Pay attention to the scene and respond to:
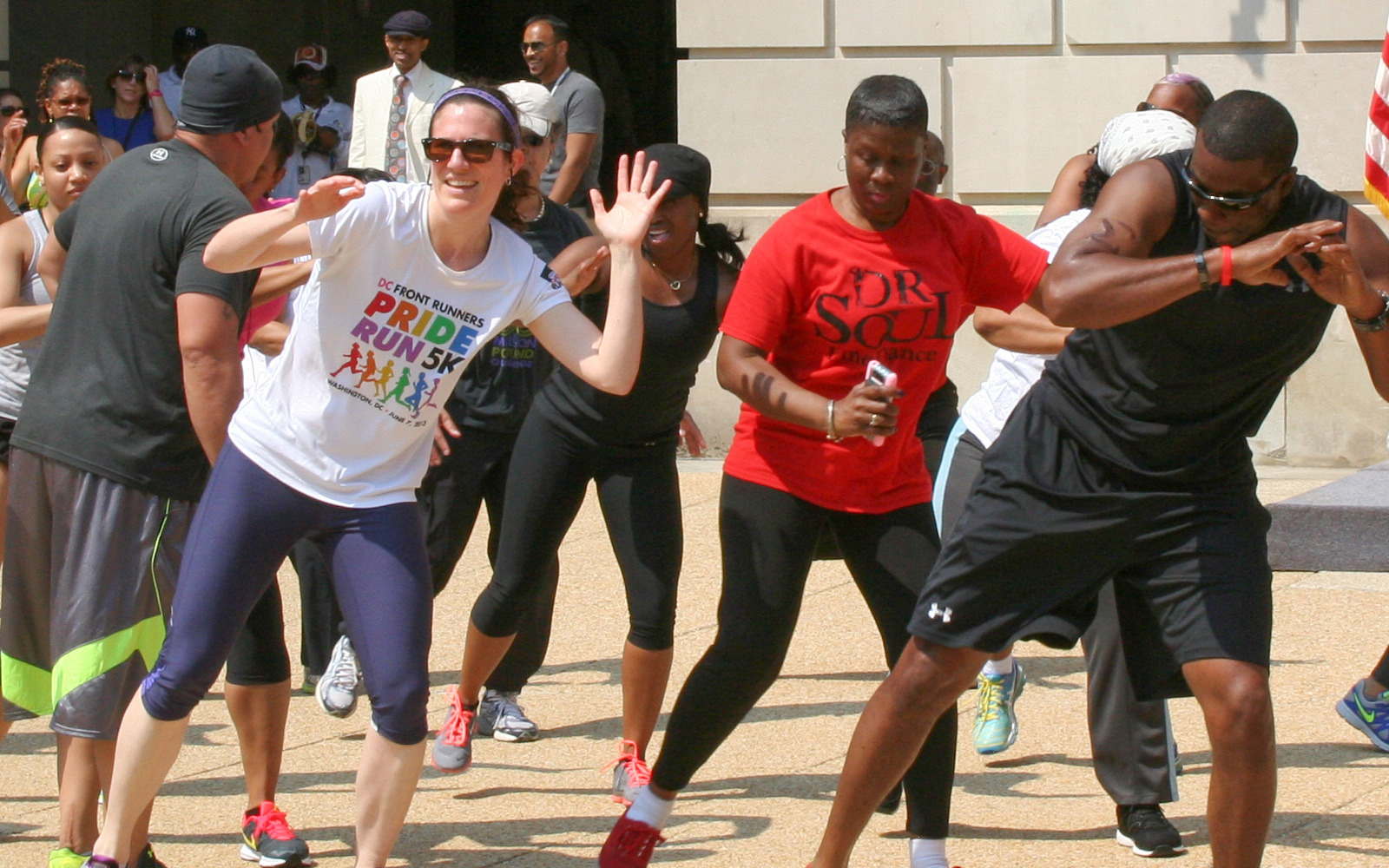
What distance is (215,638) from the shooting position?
391 cm

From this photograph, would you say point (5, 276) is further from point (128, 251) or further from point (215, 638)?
point (215, 638)

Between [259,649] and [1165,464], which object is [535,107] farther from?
[1165,464]

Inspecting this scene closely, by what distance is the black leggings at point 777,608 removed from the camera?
14.1 ft

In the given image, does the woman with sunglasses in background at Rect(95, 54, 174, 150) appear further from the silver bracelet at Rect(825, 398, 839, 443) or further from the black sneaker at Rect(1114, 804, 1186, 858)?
the black sneaker at Rect(1114, 804, 1186, 858)

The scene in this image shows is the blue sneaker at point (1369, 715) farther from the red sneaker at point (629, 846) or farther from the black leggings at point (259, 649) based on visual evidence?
the black leggings at point (259, 649)

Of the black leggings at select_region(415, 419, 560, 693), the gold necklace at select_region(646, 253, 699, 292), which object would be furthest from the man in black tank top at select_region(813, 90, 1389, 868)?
the black leggings at select_region(415, 419, 560, 693)

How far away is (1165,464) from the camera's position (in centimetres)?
391

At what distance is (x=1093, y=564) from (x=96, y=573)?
7.44ft

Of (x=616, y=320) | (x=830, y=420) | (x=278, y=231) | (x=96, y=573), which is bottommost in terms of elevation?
(x=96, y=573)

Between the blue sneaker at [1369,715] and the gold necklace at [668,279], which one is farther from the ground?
the gold necklace at [668,279]

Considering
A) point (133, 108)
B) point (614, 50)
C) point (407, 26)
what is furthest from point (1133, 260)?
point (614, 50)

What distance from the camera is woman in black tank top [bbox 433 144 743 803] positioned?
5.14m

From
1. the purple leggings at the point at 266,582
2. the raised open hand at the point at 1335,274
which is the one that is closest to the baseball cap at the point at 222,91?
the purple leggings at the point at 266,582

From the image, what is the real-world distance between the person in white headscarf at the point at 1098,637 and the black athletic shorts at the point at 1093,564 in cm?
40
